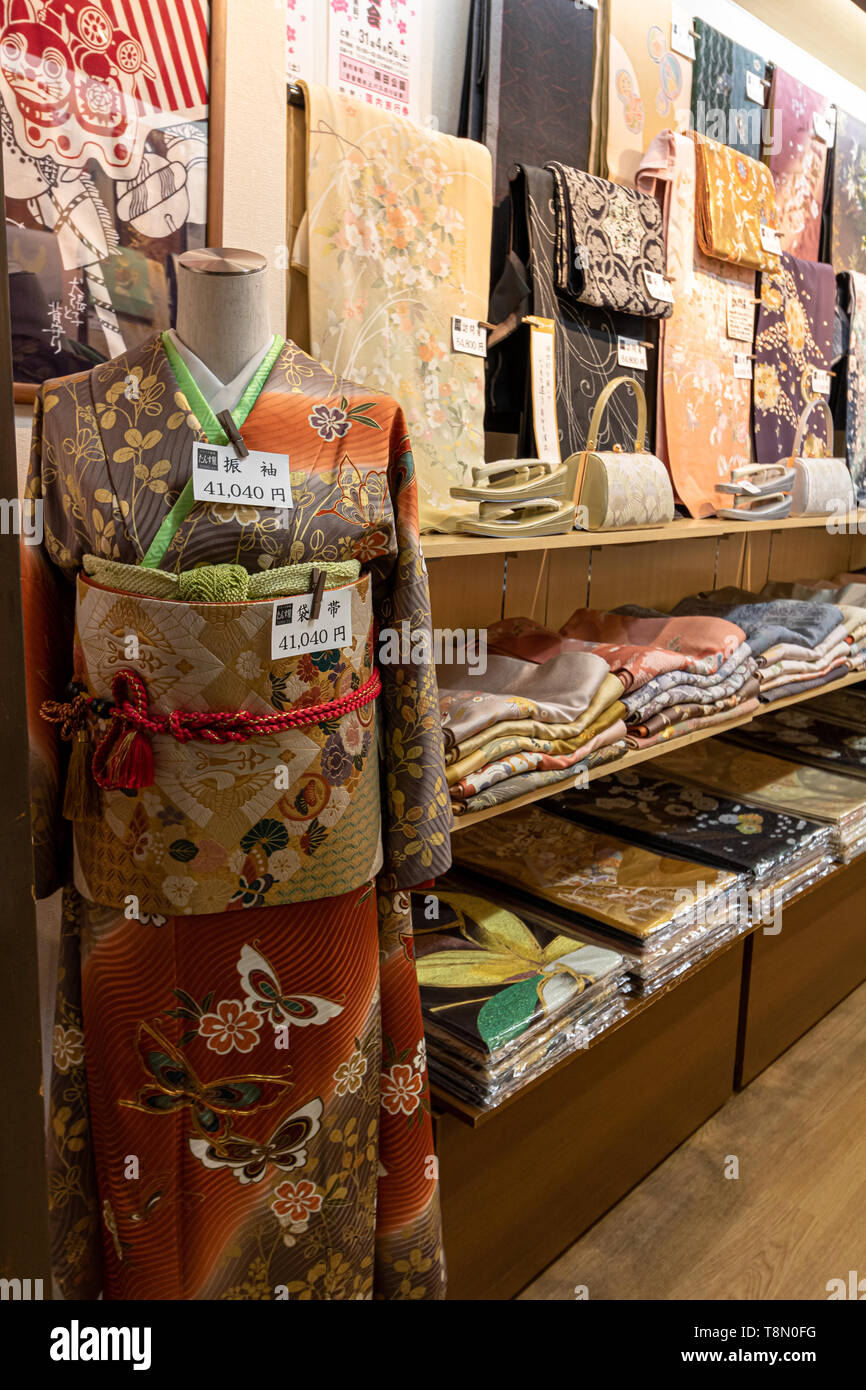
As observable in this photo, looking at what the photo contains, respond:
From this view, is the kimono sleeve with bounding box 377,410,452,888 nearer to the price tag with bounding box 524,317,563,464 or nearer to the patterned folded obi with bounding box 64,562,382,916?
the patterned folded obi with bounding box 64,562,382,916

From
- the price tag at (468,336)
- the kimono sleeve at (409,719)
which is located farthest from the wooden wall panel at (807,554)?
the kimono sleeve at (409,719)

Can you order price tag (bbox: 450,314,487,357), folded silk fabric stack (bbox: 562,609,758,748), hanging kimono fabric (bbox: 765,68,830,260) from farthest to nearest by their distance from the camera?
1. hanging kimono fabric (bbox: 765,68,830,260)
2. folded silk fabric stack (bbox: 562,609,758,748)
3. price tag (bbox: 450,314,487,357)

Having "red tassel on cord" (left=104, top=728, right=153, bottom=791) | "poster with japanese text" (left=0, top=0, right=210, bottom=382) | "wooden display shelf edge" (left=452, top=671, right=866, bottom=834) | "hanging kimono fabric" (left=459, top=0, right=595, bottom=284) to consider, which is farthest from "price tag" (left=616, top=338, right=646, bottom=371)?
"red tassel on cord" (left=104, top=728, right=153, bottom=791)

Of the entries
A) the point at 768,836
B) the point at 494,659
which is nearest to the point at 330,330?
the point at 494,659

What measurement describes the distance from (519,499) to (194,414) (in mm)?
751

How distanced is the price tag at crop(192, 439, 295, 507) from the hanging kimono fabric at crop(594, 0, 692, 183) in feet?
4.79

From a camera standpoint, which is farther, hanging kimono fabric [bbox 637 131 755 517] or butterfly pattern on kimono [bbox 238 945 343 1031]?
hanging kimono fabric [bbox 637 131 755 517]

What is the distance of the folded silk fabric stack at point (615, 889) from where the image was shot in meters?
1.96

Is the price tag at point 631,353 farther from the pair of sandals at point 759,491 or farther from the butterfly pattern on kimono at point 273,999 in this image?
the butterfly pattern on kimono at point 273,999

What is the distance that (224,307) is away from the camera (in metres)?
1.14

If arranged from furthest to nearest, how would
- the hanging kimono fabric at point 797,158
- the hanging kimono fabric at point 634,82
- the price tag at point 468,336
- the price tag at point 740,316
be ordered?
the hanging kimono fabric at point 797,158 → the price tag at point 740,316 → the hanging kimono fabric at point 634,82 → the price tag at point 468,336

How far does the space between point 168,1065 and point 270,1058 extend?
0.39 ft

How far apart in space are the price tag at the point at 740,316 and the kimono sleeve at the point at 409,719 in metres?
1.59

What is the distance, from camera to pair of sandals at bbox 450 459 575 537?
1.70m
